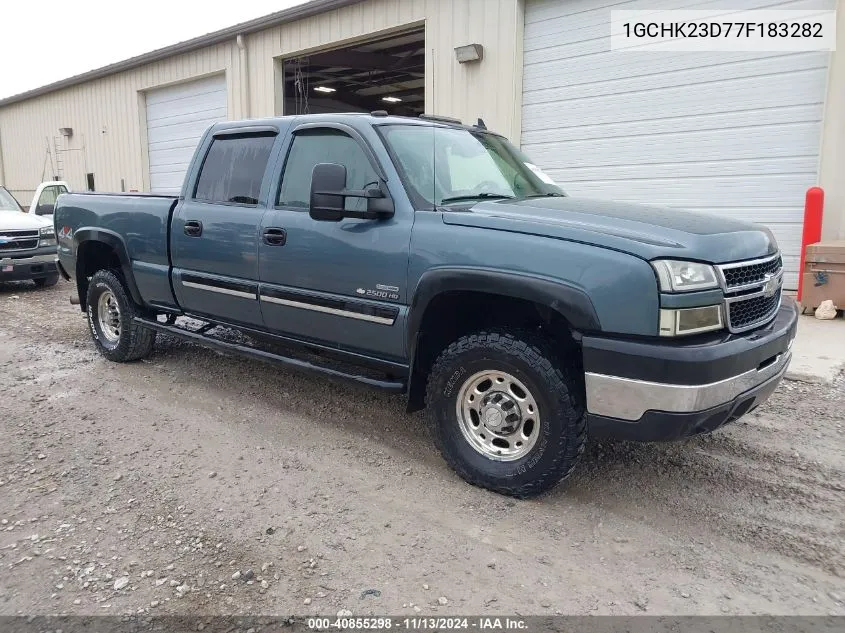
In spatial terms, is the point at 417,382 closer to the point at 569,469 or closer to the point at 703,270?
the point at 569,469

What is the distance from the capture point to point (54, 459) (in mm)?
4035

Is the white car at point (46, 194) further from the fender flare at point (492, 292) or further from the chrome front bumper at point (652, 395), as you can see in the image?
the chrome front bumper at point (652, 395)

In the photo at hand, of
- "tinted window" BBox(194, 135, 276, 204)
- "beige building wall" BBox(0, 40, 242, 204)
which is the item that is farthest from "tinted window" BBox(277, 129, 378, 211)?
"beige building wall" BBox(0, 40, 242, 204)

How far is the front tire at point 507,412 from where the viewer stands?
10.7ft

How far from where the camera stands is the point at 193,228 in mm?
4988

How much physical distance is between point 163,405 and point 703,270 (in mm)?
3878

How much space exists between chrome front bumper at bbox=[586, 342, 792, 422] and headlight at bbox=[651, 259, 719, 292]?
0.43m

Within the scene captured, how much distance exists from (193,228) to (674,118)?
6274mm

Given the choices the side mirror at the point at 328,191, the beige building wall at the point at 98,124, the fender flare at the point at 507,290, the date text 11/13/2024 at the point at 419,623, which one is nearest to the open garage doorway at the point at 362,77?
the beige building wall at the point at 98,124

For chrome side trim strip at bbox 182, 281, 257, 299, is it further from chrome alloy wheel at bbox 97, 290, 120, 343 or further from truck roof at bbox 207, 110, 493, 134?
chrome alloy wheel at bbox 97, 290, 120, 343

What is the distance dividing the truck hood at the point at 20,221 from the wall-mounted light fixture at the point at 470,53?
7.04 meters

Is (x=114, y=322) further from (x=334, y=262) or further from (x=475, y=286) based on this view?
(x=475, y=286)

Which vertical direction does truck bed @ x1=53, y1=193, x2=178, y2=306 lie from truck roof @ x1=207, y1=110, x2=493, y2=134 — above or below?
below

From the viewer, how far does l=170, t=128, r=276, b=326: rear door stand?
15.3ft
